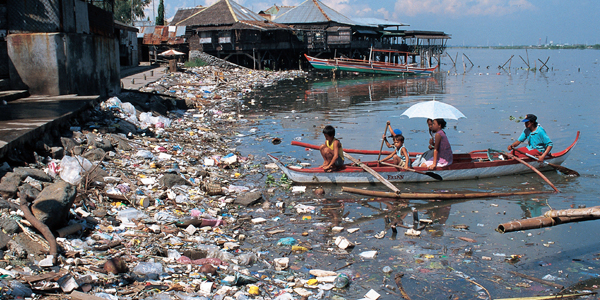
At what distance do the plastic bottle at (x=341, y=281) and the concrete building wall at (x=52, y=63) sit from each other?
799 cm

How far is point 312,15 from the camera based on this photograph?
40.0m

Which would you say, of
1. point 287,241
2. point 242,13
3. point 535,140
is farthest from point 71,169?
point 242,13

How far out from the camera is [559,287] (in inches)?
184

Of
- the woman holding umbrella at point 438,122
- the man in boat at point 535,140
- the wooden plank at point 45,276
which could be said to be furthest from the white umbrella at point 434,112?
the wooden plank at point 45,276

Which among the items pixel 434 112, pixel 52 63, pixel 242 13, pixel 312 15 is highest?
pixel 312 15

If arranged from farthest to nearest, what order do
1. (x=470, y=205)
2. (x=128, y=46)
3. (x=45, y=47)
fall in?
1. (x=128, y=46)
2. (x=45, y=47)
3. (x=470, y=205)

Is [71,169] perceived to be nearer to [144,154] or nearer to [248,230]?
[144,154]

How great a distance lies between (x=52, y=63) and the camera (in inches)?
372

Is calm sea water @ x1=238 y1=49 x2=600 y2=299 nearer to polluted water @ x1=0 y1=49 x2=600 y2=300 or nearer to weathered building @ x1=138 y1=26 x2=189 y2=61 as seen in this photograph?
polluted water @ x1=0 y1=49 x2=600 y2=300

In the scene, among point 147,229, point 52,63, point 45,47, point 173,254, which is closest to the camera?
point 173,254

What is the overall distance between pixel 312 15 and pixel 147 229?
3719cm

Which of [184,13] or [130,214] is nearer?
[130,214]

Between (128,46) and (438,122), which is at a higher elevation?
(128,46)

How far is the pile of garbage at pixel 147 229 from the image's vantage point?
3.97 meters
